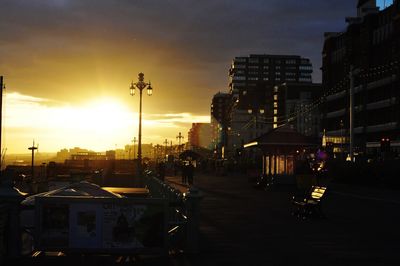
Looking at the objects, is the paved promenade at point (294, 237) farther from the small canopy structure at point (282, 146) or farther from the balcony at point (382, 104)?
the balcony at point (382, 104)

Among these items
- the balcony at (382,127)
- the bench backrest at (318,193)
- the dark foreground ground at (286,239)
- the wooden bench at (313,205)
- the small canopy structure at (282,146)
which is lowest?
the dark foreground ground at (286,239)

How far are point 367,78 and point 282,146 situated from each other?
57.2 meters

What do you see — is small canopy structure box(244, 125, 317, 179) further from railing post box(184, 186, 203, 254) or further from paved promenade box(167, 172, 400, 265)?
railing post box(184, 186, 203, 254)

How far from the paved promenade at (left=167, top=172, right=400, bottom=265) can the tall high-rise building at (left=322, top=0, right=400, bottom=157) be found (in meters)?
55.9

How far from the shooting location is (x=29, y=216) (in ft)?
38.8

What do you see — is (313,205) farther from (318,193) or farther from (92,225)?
(92,225)

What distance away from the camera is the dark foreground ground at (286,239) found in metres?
10.8

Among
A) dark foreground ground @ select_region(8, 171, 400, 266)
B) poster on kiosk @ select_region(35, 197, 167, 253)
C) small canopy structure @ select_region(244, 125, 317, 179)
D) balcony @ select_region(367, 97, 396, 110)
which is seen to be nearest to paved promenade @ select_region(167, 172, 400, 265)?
dark foreground ground @ select_region(8, 171, 400, 266)

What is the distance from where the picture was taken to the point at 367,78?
8856cm

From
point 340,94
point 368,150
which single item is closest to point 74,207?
point 368,150

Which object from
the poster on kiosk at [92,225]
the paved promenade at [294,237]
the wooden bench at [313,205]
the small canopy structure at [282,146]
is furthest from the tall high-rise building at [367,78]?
the poster on kiosk at [92,225]

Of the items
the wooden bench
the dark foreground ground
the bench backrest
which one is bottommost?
the dark foreground ground

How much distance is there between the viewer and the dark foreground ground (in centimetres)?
1078

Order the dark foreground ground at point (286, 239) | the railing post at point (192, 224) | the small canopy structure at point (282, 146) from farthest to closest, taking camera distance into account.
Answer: the small canopy structure at point (282, 146) < the railing post at point (192, 224) < the dark foreground ground at point (286, 239)
